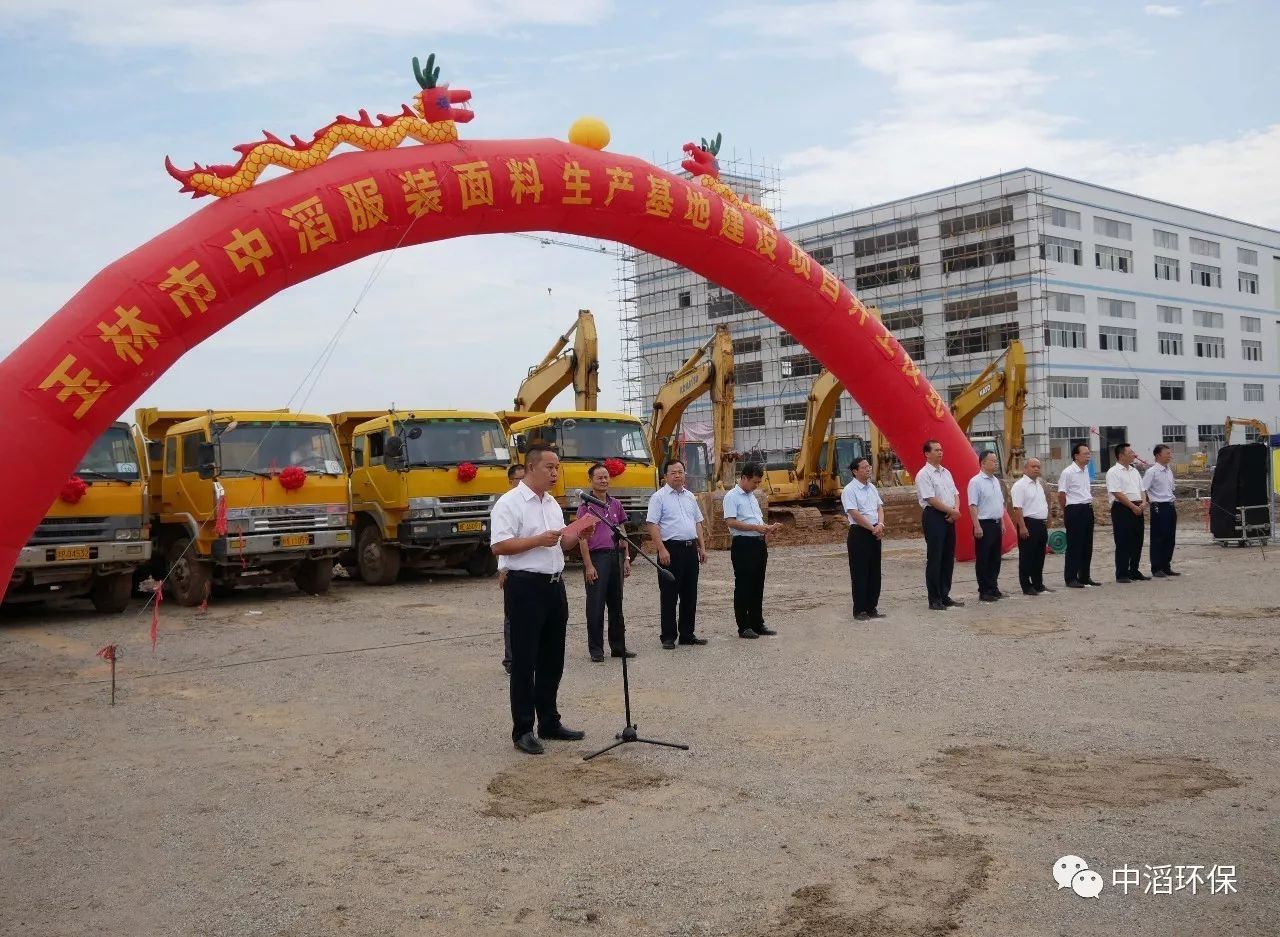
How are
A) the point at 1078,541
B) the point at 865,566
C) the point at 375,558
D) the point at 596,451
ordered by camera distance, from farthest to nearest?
1. the point at 596,451
2. the point at 375,558
3. the point at 1078,541
4. the point at 865,566

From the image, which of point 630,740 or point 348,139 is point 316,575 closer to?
point 348,139

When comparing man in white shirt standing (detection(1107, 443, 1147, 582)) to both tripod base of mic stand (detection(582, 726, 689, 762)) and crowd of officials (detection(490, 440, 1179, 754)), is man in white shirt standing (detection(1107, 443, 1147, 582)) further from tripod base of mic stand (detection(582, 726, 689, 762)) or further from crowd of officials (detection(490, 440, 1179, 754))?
tripod base of mic stand (detection(582, 726, 689, 762))

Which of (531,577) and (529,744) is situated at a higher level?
(531,577)

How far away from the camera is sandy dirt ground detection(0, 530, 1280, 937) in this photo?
159 inches

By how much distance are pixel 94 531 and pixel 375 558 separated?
14.7ft

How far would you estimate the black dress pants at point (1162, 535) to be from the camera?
48.7 ft

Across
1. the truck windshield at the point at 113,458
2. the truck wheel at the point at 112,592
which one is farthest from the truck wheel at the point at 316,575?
the truck windshield at the point at 113,458

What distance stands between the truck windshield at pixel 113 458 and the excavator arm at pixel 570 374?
934cm

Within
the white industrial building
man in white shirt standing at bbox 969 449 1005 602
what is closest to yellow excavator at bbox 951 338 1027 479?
man in white shirt standing at bbox 969 449 1005 602

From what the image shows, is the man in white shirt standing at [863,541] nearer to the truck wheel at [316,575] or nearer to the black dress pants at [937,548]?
the black dress pants at [937,548]

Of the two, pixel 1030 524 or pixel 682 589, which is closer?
pixel 682 589

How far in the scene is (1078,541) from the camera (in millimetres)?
13820

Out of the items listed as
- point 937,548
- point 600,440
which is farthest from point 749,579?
point 600,440

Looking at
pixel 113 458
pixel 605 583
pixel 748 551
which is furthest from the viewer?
pixel 113 458
